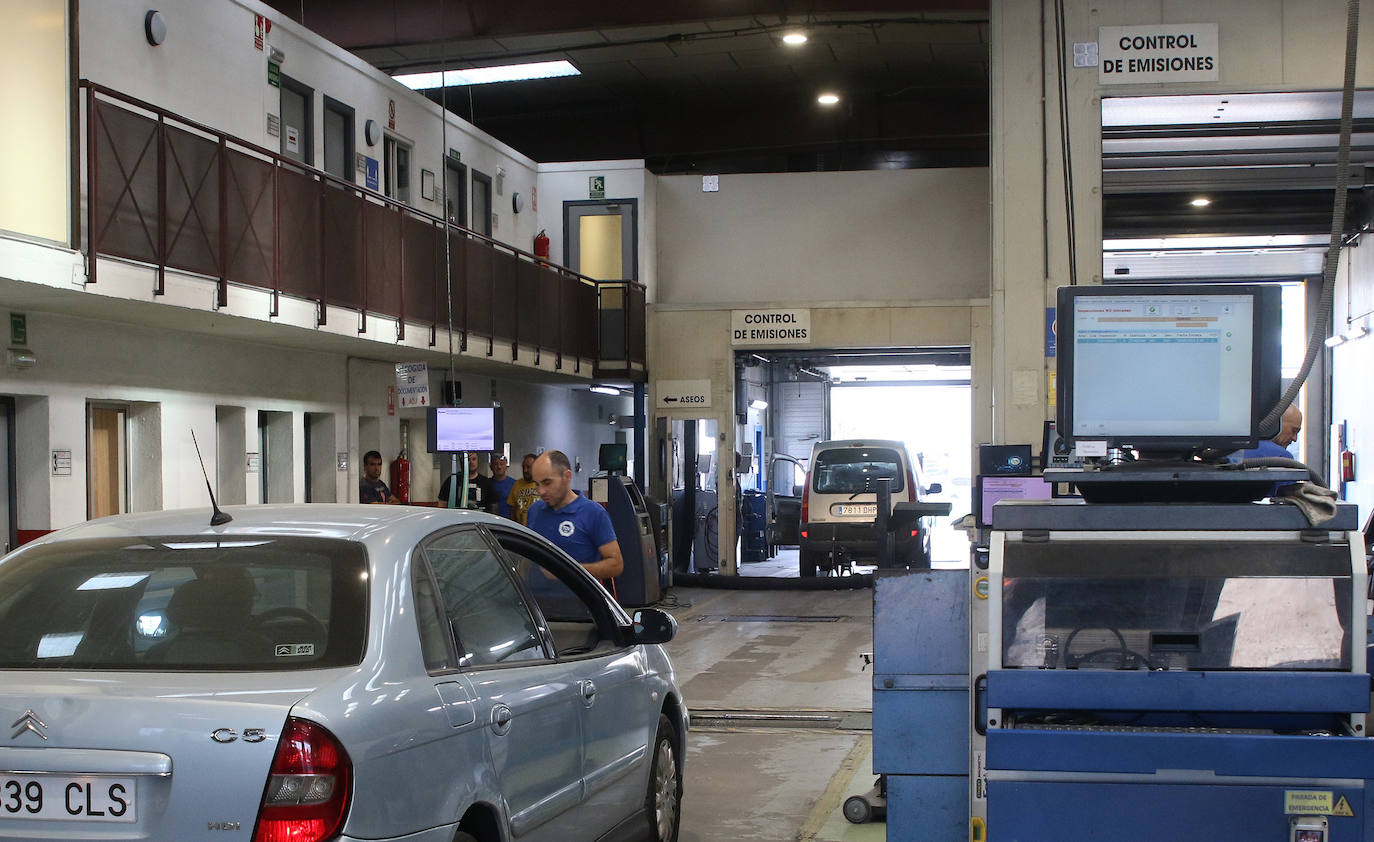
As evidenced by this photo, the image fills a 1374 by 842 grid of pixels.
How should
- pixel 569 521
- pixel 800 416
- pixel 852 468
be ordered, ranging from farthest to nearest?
pixel 800 416
pixel 852 468
pixel 569 521

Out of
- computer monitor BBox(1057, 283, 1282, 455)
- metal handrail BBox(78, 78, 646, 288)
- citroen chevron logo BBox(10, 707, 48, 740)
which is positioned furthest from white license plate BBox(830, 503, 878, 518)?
citroen chevron logo BBox(10, 707, 48, 740)

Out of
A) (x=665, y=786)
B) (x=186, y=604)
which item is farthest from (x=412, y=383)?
(x=186, y=604)

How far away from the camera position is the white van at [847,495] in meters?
20.2

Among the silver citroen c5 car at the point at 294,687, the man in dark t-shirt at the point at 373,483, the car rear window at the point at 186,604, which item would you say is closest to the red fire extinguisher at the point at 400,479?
the man in dark t-shirt at the point at 373,483

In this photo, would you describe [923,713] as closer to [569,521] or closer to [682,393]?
[569,521]

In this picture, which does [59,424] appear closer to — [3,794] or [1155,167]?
[3,794]

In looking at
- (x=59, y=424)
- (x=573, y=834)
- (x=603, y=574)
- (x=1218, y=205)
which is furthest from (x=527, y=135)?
(x=573, y=834)

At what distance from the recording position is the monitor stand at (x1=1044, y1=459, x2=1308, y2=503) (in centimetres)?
413

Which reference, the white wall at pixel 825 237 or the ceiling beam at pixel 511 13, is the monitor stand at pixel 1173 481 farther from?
the white wall at pixel 825 237

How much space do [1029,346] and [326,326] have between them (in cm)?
607

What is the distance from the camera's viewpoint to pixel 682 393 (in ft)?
71.4

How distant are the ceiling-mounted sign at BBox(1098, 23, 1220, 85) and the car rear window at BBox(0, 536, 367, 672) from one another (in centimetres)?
926

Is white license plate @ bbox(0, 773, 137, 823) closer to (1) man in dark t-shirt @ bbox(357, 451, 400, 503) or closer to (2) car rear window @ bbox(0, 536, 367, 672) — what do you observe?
(2) car rear window @ bbox(0, 536, 367, 672)

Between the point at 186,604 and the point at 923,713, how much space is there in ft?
Answer: 9.78
